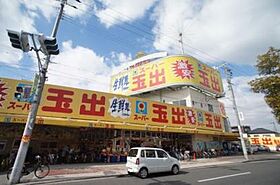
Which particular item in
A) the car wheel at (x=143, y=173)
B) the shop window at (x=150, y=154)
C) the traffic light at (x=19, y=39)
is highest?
the traffic light at (x=19, y=39)

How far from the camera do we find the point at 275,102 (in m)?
17.8

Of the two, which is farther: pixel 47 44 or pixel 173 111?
pixel 173 111

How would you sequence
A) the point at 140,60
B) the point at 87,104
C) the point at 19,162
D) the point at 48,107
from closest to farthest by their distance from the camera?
the point at 19,162
the point at 48,107
the point at 87,104
the point at 140,60

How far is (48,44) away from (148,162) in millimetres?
8391

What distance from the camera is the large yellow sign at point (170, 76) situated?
2778 centimetres

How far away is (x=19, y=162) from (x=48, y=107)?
663 cm

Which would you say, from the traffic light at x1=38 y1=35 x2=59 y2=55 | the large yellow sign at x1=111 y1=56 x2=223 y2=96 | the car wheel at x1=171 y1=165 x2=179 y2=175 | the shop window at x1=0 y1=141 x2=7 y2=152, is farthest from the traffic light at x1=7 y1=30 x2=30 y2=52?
the large yellow sign at x1=111 y1=56 x2=223 y2=96

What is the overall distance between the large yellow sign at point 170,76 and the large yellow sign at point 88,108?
223 inches

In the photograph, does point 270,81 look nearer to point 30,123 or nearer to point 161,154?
point 161,154

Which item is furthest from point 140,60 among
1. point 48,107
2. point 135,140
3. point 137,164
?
point 137,164

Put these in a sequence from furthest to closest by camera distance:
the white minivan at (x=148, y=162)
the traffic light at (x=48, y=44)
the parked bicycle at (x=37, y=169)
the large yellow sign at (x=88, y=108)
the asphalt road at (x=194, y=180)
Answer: the large yellow sign at (x=88, y=108) < the white minivan at (x=148, y=162) < the parked bicycle at (x=37, y=169) < the asphalt road at (x=194, y=180) < the traffic light at (x=48, y=44)

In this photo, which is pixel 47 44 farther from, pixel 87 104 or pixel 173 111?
pixel 173 111

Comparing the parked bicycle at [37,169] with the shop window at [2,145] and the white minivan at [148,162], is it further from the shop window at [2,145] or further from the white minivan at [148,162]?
the shop window at [2,145]

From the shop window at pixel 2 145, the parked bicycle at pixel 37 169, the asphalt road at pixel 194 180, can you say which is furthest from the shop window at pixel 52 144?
the asphalt road at pixel 194 180
